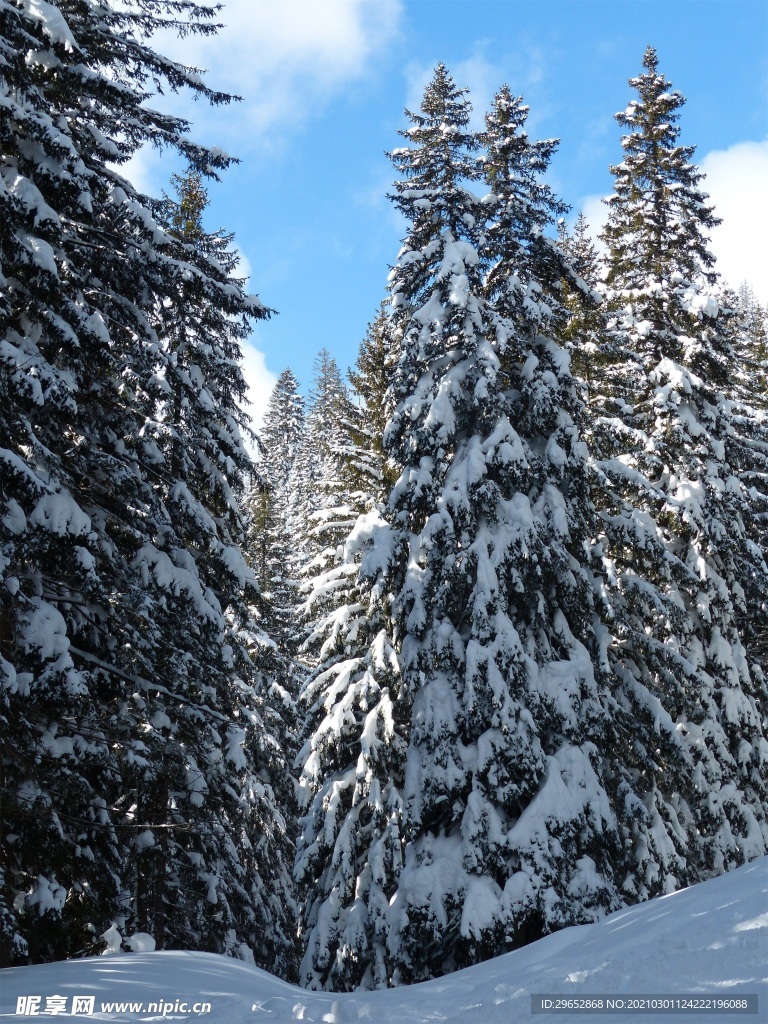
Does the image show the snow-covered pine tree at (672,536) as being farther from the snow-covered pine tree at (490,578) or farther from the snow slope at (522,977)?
the snow slope at (522,977)

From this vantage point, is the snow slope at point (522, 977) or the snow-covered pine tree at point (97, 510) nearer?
the snow slope at point (522, 977)

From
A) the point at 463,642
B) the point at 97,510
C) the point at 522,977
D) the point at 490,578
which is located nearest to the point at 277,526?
the point at 463,642

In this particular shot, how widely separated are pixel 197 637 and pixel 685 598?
11.8 metres

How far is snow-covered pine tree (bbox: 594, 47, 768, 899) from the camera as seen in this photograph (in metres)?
16.1

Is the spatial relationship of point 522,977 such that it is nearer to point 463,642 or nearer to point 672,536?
point 463,642

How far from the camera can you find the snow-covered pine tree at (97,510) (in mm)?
9156

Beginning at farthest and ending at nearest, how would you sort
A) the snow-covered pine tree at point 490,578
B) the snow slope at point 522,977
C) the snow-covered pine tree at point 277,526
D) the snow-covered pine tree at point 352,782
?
the snow-covered pine tree at point 277,526, the snow-covered pine tree at point 352,782, the snow-covered pine tree at point 490,578, the snow slope at point 522,977

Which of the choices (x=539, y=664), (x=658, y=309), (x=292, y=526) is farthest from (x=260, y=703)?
(x=292, y=526)

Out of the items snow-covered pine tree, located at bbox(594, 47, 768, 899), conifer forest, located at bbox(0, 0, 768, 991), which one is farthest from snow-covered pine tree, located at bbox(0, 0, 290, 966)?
snow-covered pine tree, located at bbox(594, 47, 768, 899)

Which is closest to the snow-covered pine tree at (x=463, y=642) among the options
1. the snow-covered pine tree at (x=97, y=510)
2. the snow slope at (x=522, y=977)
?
the snow-covered pine tree at (x=97, y=510)

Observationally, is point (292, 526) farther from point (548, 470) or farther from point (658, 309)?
point (548, 470)

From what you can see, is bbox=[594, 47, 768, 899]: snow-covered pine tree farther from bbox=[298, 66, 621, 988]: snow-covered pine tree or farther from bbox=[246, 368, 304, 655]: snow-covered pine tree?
bbox=[246, 368, 304, 655]: snow-covered pine tree

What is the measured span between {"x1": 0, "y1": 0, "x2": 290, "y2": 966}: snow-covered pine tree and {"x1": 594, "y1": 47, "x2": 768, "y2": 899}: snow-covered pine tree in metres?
8.02

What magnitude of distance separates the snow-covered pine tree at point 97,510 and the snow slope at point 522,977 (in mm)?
1370
